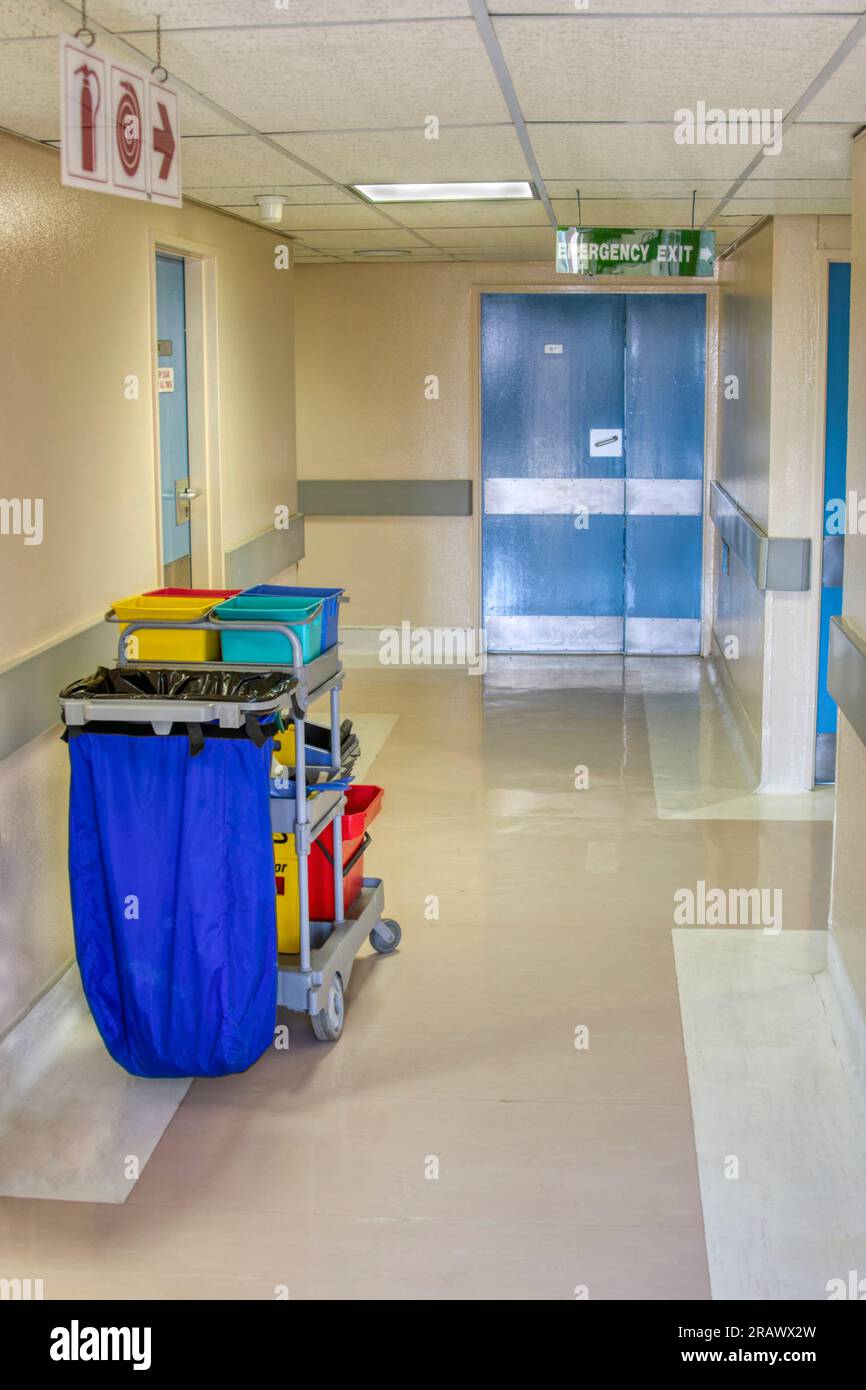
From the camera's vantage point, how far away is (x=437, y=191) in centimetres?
558

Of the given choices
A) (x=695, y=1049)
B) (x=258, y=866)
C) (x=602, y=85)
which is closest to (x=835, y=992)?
(x=695, y=1049)

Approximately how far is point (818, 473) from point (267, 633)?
3.26 m

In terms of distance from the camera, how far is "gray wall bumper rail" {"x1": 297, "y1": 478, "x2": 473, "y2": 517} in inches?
376

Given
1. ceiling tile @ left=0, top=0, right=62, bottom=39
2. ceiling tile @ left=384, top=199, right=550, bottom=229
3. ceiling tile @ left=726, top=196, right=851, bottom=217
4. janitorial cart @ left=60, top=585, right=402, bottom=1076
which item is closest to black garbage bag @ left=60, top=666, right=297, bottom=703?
janitorial cart @ left=60, top=585, right=402, bottom=1076

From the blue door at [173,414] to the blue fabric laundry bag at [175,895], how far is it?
2.22 m

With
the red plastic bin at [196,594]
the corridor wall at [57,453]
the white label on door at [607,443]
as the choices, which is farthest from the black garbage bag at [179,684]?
the white label on door at [607,443]

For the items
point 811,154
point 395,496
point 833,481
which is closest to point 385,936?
point 811,154

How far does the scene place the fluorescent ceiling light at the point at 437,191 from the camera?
17.8 feet

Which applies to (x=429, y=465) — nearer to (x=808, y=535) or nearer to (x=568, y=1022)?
(x=808, y=535)

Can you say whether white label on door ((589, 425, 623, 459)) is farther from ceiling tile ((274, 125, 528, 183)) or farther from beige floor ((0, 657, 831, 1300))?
ceiling tile ((274, 125, 528, 183))

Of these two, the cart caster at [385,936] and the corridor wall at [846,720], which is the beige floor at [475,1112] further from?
the corridor wall at [846,720]

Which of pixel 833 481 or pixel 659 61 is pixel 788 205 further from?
pixel 659 61

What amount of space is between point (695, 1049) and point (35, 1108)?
1799mm
